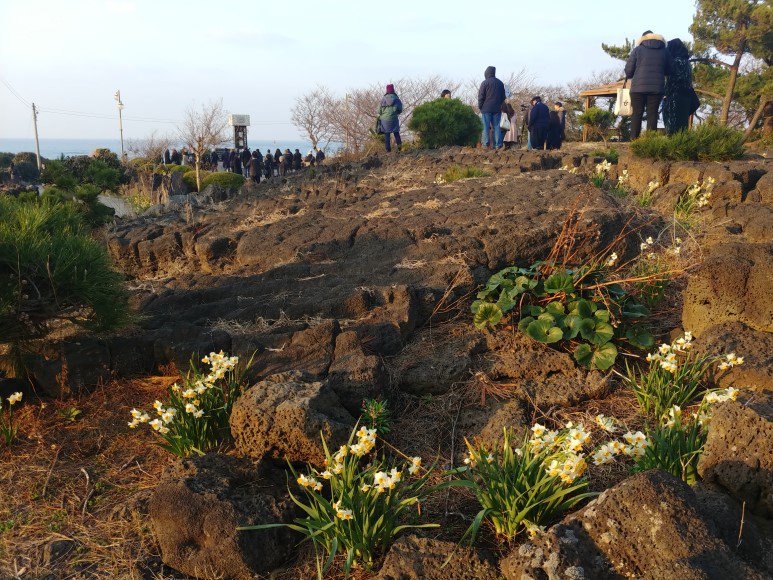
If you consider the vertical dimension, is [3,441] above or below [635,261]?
below

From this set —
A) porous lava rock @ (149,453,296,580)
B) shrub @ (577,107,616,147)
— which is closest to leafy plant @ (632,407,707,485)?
porous lava rock @ (149,453,296,580)

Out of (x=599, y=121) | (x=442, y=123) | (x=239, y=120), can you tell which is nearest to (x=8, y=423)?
(x=442, y=123)

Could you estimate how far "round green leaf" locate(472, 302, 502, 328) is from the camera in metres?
4.29

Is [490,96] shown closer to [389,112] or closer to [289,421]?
[389,112]

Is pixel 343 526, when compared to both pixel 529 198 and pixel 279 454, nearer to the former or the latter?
pixel 279 454

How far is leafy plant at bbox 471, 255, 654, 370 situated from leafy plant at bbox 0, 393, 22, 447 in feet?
9.48

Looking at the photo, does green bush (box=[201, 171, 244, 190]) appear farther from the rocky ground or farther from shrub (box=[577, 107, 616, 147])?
the rocky ground

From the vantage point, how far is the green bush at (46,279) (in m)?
3.95

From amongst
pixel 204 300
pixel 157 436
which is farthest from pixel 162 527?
pixel 204 300

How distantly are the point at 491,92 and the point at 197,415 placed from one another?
11.4 meters

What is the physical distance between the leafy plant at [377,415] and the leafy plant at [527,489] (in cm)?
83

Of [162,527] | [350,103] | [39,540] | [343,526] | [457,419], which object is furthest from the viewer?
[350,103]

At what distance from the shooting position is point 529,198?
21.3 ft

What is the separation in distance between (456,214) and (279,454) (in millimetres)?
3651
